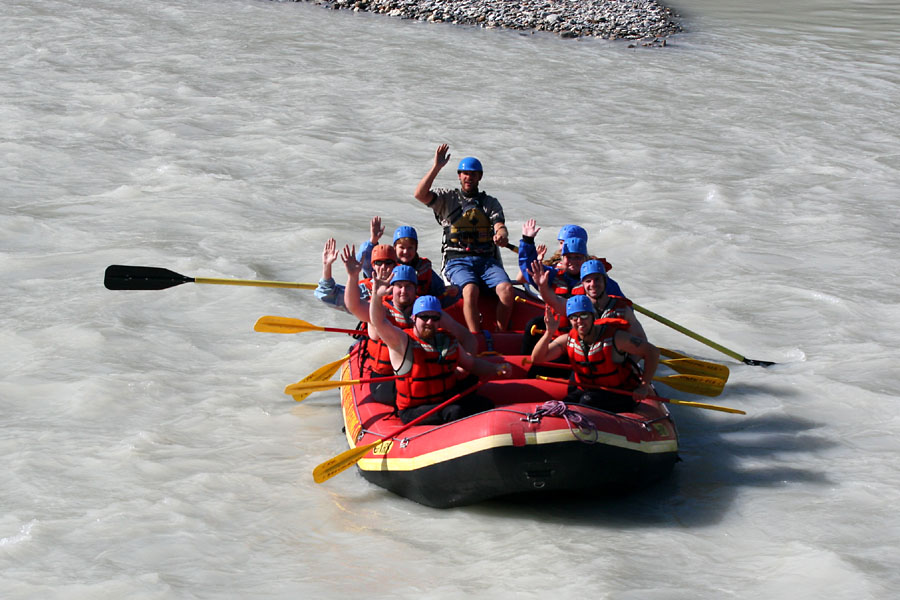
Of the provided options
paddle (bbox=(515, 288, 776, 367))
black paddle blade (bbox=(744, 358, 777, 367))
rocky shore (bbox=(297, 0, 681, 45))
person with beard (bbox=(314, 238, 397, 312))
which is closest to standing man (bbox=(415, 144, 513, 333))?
paddle (bbox=(515, 288, 776, 367))

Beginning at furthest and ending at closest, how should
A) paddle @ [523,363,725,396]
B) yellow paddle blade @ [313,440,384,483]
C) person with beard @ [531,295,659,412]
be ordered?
paddle @ [523,363,725,396], yellow paddle blade @ [313,440,384,483], person with beard @ [531,295,659,412]

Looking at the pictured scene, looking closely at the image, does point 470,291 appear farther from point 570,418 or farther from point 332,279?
point 570,418

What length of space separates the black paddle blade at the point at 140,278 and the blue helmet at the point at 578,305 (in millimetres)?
2612

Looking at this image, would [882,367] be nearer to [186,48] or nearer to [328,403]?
[328,403]

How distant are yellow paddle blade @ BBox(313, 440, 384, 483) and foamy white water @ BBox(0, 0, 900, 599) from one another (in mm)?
198

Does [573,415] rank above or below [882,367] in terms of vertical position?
above

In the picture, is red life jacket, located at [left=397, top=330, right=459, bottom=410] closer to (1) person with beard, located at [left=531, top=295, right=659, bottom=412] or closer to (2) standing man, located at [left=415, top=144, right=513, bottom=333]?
(1) person with beard, located at [left=531, top=295, right=659, bottom=412]

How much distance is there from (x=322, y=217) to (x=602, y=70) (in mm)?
7061

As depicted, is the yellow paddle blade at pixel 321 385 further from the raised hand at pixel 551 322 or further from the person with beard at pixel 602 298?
the person with beard at pixel 602 298

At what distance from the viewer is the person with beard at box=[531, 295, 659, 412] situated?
5016mm

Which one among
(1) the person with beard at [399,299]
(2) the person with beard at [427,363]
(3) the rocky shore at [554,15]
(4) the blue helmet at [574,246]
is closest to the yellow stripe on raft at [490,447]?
(2) the person with beard at [427,363]

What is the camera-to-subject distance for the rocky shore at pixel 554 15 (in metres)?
17.9

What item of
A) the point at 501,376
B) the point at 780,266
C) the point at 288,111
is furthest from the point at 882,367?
the point at 288,111

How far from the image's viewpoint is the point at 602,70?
15.9 meters
